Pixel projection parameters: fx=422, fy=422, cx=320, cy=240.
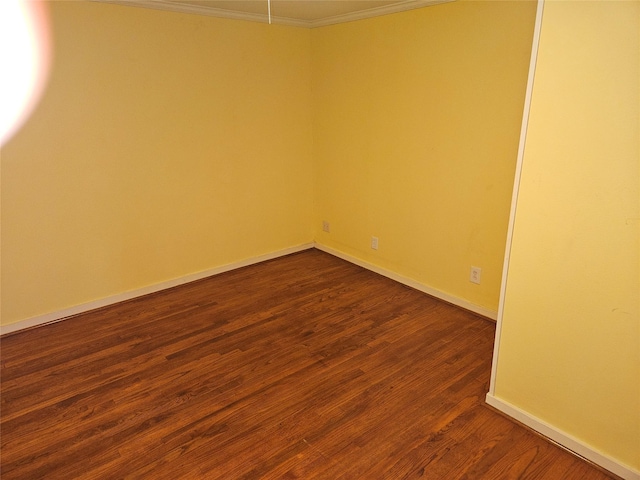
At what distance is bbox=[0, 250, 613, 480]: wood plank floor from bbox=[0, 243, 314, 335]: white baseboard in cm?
8

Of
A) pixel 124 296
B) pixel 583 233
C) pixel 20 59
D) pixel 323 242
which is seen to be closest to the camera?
pixel 583 233

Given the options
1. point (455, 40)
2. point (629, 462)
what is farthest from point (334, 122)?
point (629, 462)

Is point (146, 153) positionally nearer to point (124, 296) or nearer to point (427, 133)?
point (124, 296)

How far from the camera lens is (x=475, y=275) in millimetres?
2855

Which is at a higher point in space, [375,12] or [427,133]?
[375,12]

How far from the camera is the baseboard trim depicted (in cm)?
284

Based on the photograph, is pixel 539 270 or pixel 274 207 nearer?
pixel 539 270

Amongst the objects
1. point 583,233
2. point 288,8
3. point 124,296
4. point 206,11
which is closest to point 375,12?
point 288,8

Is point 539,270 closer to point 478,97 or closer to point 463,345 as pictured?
point 463,345

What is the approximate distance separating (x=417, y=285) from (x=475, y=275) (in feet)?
1.64

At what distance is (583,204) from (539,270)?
32cm

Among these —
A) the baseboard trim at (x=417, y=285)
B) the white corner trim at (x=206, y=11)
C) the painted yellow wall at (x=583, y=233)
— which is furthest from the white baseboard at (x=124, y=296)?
the painted yellow wall at (x=583, y=233)

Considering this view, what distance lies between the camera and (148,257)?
10.4 feet

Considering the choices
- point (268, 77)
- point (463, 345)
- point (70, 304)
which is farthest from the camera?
point (268, 77)
